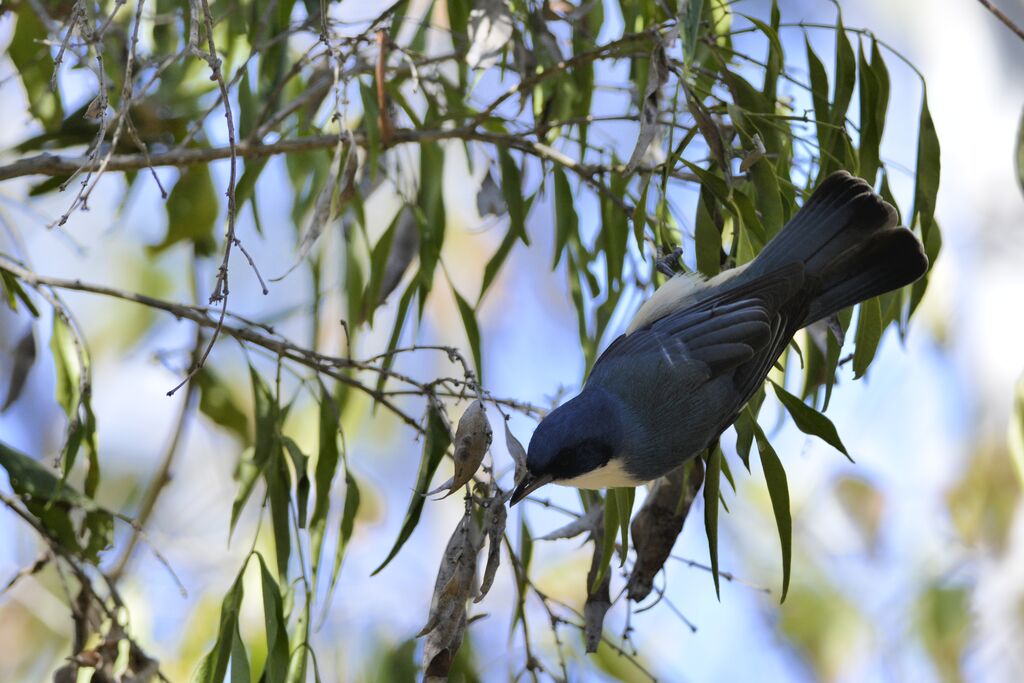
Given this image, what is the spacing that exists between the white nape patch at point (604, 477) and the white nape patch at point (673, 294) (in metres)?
0.34

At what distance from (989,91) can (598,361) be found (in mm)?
4900

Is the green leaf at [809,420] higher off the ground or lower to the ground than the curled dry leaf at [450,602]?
higher

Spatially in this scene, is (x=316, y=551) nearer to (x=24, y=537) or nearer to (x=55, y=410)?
(x=24, y=537)

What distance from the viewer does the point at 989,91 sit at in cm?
614

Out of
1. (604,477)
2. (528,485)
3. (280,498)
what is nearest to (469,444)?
(528,485)

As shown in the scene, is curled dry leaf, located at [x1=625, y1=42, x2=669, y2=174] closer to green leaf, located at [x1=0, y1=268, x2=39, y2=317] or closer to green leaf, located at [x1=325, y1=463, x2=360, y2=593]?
green leaf, located at [x1=325, y1=463, x2=360, y2=593]

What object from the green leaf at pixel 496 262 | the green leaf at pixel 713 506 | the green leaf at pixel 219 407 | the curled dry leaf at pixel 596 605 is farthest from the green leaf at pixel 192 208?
the green leaf at pixel 713 506

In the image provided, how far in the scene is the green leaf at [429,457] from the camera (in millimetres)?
1798

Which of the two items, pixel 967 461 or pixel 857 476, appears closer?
pixel 967 461

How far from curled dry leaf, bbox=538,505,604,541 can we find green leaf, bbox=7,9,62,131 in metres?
1.31

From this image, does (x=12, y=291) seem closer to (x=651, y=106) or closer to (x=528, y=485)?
(x=528, y=485)

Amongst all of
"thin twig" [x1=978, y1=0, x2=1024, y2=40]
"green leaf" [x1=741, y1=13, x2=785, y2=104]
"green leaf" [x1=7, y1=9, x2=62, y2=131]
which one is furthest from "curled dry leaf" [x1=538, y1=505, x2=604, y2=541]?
"green leaf" [x1=7, y1=9, x2=62, y2=131]

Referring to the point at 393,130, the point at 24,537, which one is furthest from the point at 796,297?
the point at 24,537

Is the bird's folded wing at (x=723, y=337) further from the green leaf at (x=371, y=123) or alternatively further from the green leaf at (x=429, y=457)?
the green leaf at (x=371, y=123)
